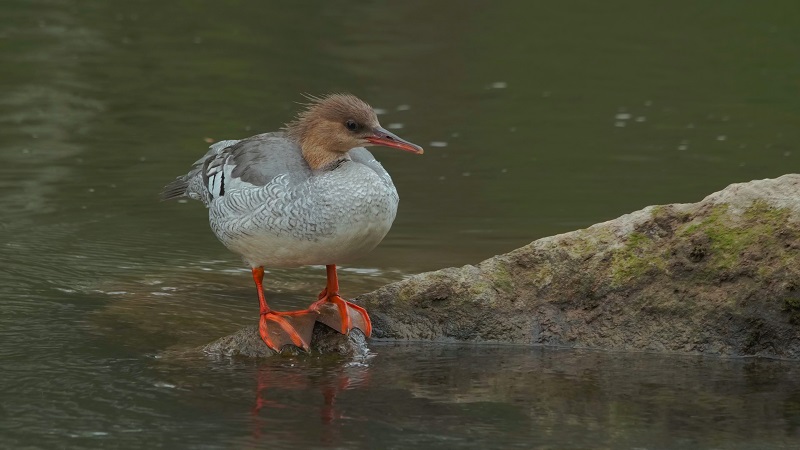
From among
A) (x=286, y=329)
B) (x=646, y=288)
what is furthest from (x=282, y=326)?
(x=646, y=288)

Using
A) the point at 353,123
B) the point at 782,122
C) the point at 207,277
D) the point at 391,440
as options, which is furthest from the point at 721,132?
the point at 391,440

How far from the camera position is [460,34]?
1986 cm

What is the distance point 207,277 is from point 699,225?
3.71 meters

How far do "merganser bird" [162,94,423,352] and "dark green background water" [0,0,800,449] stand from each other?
1.13ft

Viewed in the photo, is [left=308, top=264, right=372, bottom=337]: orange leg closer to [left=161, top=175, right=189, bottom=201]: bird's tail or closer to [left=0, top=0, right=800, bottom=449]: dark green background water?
[left=0, top=0, right=800, bottom=449]: dark green background water

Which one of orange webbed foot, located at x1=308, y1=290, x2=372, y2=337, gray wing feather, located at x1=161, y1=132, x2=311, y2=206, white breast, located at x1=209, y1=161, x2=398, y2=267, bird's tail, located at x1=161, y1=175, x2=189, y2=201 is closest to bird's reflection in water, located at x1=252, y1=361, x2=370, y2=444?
orange webbed foot, located at x1=308, y1=290, x2=372, y2=337

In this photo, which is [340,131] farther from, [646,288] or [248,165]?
[646,288]

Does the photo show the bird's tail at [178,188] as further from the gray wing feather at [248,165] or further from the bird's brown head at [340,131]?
the bird's brown head at [340,131]

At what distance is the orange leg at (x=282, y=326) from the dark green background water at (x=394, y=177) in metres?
0.13

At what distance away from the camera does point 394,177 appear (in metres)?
12.3

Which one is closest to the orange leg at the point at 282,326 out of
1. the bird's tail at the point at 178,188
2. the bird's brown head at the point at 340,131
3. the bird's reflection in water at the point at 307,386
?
the bird's reflection in water at the point at 307,386

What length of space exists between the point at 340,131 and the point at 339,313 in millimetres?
1022

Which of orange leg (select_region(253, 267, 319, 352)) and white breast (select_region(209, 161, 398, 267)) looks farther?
orange leg (select_region(253, 267, 319, 352))

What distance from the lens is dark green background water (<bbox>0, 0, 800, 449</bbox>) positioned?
6.23m
